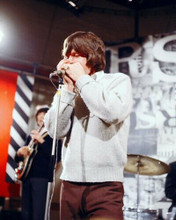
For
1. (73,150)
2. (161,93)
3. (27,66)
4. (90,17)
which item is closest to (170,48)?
(161,93)

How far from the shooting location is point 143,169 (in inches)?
163

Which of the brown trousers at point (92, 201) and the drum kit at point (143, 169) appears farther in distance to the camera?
the drum kit at point (143, 169)

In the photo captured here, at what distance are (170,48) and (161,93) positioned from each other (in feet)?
2.14

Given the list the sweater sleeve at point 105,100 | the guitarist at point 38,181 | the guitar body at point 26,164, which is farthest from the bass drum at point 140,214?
the sweater sleeve at point 105,100

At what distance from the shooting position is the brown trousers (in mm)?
1597

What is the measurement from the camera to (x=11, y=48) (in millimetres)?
5977

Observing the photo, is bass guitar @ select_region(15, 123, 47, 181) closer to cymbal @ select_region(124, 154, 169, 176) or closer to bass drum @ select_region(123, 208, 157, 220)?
cymbal @ select_region(124, 154, 169, 176)

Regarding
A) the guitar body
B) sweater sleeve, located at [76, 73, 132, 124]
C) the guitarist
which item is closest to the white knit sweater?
sweater sleeve, located at [76, 73, 132, 124]

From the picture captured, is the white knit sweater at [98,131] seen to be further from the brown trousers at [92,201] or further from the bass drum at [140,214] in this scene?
the bass drum at [140,214]

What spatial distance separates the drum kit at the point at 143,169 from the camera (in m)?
3.75

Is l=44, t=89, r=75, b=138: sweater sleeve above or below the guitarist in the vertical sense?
above

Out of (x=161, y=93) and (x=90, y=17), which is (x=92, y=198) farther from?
(x=90, y=17)

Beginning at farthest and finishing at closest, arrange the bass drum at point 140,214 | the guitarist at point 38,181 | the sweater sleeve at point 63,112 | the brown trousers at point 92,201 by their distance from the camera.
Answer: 1. the guitarist at point 38,181
2. the bass drum at point 140,214
3. the sweater sleeve at point 63,112
4. the brown trousers at point 92,201

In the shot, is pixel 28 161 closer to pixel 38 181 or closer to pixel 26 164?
pixel 26 164
